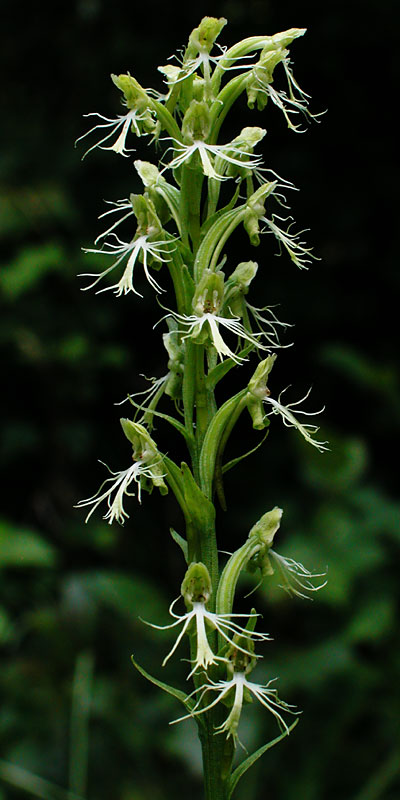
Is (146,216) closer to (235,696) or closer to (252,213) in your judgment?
(252,213)

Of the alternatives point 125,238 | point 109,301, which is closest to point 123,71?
point 125,238

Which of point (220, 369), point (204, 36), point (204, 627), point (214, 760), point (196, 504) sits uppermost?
point (204, 36)

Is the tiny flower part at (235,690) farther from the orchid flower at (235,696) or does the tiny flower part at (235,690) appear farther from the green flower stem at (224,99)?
the green flower stem at (224,99)

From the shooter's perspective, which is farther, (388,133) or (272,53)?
(388,133)

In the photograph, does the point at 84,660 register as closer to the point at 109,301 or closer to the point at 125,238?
the point at 109,301

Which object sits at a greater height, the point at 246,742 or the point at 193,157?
the point at 193,157

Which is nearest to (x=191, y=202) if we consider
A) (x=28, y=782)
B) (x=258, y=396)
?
(x=258, y=396)
